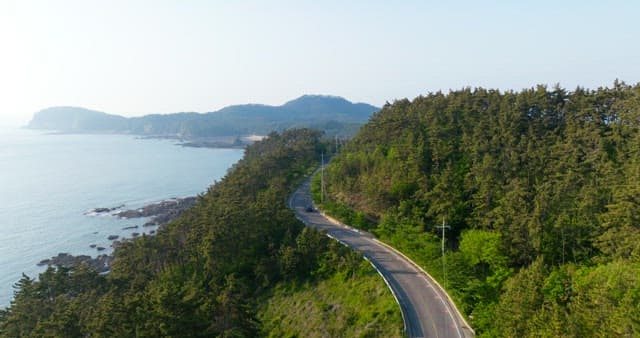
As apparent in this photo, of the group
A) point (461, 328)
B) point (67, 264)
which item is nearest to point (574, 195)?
point (461, 328)

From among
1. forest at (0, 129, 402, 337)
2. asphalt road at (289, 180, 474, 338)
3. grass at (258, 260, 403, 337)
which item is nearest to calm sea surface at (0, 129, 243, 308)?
forest at (0, 129, 402, 337)

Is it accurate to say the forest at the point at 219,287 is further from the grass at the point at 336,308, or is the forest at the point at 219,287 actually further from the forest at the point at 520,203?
the forest at the point at 520,203

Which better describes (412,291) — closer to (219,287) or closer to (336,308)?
(336,308)

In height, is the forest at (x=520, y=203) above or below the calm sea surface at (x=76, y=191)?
above

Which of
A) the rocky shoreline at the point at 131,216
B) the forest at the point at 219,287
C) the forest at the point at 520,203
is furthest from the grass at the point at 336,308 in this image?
the rocky shoreline at the point at 131,216

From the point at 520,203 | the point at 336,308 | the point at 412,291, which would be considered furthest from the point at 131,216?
the point at 520,203

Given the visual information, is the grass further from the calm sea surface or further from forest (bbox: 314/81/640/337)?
the calm sea surface
